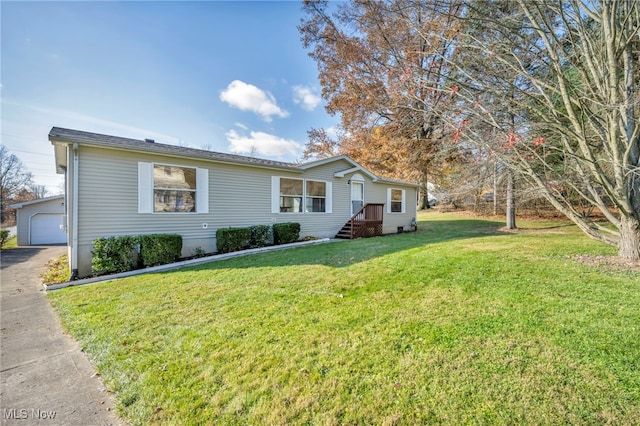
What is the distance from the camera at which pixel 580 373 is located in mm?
2197

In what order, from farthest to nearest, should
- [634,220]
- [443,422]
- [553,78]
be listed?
[553,78] → [634,220] → [443,422]

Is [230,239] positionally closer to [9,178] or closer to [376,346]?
[376,346]

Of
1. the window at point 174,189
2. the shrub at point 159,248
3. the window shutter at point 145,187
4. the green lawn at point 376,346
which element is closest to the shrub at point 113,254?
the shrub at point 159,248

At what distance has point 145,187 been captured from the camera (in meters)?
7.39

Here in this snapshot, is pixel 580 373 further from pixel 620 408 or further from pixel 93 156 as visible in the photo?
pixel 93 156

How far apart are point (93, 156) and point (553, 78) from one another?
1064cm

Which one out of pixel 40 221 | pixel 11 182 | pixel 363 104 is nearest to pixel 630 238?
pixel 363 104

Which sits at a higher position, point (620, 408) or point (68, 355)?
point (620, 408)

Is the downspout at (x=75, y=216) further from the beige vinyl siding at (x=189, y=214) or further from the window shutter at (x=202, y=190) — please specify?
the window shutter at (x=202, y=190)

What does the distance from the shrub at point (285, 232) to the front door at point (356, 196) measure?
364 centimetres

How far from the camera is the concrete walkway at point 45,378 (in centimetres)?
208

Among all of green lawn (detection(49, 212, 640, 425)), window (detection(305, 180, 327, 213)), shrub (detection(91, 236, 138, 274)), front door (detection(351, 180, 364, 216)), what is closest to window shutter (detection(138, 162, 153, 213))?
shrub (detection(91, 236, 138, 274))

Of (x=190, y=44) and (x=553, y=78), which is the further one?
(x=190, y=44)

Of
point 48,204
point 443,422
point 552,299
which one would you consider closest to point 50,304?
point 443,422
